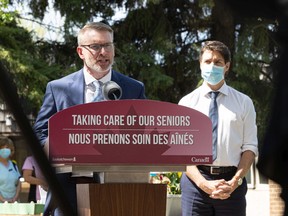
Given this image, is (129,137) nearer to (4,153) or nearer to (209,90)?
(209,90)

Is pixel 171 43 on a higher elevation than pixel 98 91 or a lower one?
higher

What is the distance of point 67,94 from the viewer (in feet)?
14.3

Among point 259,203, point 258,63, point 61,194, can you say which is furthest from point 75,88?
point 259,203

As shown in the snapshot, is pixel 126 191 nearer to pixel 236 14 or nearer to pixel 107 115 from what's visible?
pixel 107 115

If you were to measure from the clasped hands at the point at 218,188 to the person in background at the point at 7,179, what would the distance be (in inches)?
213

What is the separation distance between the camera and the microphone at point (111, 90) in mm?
4023

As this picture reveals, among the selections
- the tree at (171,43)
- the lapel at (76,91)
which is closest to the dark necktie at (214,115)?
the lapel at (76,91)

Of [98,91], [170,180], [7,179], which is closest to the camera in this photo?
[98,91]

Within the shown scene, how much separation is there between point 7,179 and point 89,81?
5.89 metres

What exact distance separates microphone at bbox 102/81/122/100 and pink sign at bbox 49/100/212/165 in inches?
23.0

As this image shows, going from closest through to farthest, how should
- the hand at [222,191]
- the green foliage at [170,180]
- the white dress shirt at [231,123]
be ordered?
the hand at [222,191] < the white dress shirt at [231,123] < the green foliage at [170,180]

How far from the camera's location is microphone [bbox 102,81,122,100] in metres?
4.02

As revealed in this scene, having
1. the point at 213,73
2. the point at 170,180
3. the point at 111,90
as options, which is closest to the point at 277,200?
the point at 111,90

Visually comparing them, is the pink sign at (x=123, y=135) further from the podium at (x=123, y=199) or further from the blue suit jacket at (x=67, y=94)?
the blue suit jacket at (x=67, y=94)
